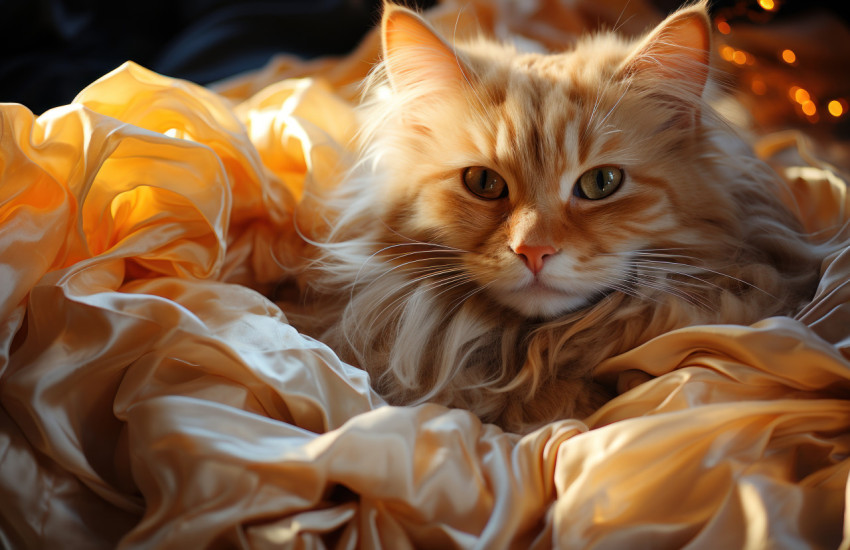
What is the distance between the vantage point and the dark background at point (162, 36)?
6.27 ft

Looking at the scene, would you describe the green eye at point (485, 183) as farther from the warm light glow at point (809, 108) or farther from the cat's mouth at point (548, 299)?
the warm light glow at point (809, 108)

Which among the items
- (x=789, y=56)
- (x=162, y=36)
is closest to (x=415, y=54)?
(x=789, y=56)

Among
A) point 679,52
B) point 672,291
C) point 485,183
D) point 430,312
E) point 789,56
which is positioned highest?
point 679,52

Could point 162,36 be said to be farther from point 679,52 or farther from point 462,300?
point 679,52

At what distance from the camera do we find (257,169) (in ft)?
4.14

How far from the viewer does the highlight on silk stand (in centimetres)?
79

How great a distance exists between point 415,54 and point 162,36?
1.59 m

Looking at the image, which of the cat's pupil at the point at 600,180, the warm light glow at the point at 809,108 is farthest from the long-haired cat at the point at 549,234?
the warm light glow at the point at 809,108

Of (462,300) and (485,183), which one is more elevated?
(485,183)

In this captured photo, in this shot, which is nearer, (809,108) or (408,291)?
(408,291)

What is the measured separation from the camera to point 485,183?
1.18 meters

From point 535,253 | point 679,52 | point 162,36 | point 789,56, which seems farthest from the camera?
point 162,36

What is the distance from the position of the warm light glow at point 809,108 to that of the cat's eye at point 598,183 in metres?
1.17

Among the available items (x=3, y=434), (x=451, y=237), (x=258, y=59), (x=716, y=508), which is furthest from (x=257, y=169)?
(x=258, y=59)
